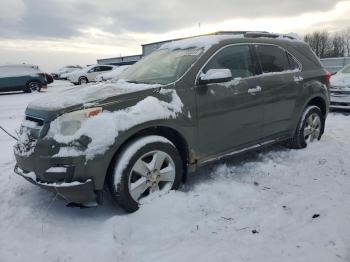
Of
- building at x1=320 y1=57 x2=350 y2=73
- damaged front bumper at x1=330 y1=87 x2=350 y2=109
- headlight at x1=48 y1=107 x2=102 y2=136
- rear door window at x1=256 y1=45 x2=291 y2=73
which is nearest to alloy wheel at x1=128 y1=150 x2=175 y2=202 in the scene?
headlight at x1=48 y1=107 x2=102 y2=136

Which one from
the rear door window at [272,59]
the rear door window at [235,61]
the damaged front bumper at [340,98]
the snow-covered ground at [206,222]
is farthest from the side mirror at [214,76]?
the damaged front bumper at [340,98]

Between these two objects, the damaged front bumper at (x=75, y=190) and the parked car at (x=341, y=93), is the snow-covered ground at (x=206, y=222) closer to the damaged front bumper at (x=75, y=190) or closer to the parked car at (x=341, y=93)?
the damaged front bumper at (x=75, y=190)

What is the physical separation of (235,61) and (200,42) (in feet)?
1.71

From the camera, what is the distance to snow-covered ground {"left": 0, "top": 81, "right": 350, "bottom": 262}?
10.8ft

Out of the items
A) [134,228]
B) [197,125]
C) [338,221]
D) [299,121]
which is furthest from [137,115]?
[299,121]

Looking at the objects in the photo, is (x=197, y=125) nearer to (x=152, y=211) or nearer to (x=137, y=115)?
(x=137, y=115)

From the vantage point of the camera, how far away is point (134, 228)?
3705 mm

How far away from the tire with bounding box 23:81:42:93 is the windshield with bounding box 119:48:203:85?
17200 millimetres

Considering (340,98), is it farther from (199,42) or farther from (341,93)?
(199,42)

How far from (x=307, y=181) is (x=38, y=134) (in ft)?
10.6

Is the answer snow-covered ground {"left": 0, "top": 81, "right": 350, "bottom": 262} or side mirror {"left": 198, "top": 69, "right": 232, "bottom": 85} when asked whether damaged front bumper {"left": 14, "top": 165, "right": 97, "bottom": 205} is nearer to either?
snow-covered ground {"left": 0, "top": 81, "right": 350, "bottom": 262}

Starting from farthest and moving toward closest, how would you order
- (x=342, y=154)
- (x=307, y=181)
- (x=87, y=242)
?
(x=342, y=154), (x=307, y=181), (x=87, y=242)

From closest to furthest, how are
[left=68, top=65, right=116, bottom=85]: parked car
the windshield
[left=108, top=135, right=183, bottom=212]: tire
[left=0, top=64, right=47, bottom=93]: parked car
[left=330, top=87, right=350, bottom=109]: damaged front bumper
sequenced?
1. [left=108, top=135, right=183, bottom=212]: tire
2. the windshield
3. [left=330, top=87, right=350, bottom=109]: damaged front bumper
4. [left=0, top=64, right=47, bottom=93]: parked car
5. [left=68, top=65, right=116, bottom=85]: parked car

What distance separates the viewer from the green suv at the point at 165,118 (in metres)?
3.70
